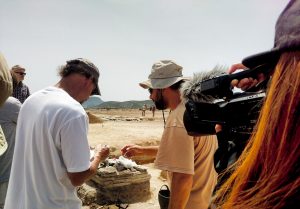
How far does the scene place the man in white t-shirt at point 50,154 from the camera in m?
2.21

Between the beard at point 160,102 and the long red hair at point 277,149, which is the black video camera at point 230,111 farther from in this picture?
the beard at point 160,102

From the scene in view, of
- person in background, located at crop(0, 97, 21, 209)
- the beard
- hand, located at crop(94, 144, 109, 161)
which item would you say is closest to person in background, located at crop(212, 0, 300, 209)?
the beard

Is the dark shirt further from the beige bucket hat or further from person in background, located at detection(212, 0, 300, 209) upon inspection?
person in background, located at detection(212, 0, 300, 209)

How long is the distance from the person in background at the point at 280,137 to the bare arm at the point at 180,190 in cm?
148

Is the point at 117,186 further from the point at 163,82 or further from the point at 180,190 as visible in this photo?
the point at 180,190

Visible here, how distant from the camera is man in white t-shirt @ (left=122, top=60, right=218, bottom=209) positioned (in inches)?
92.2

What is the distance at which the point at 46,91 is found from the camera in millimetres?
2365

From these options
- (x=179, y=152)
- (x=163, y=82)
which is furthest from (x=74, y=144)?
(x=163, y=82)

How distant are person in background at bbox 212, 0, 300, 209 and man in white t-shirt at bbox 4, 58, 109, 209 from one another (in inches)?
60.7

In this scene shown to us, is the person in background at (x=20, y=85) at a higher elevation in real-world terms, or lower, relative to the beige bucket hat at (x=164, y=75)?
lower

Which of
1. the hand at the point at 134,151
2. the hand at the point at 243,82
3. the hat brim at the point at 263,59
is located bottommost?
the hand at the point at 134,151

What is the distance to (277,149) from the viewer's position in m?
0.79

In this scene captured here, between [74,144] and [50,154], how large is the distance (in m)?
0.21

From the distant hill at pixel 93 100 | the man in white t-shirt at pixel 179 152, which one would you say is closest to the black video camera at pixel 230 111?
the man in white t-shirt at pixel 179 152
